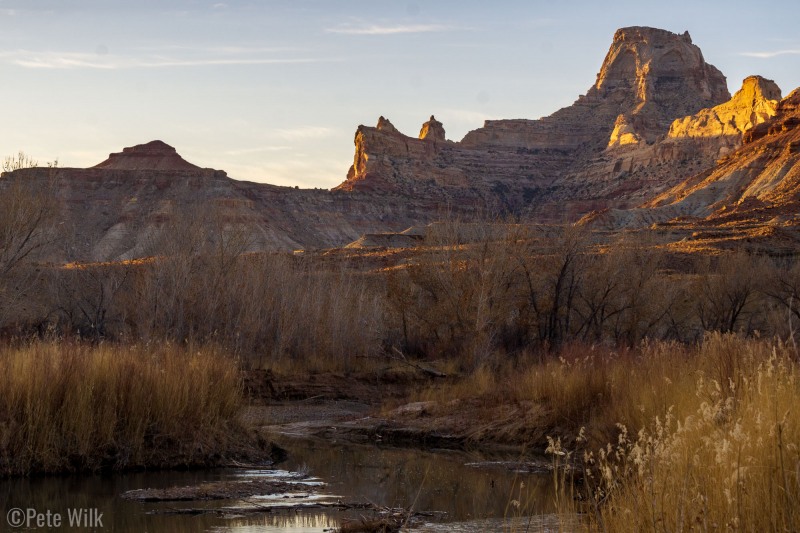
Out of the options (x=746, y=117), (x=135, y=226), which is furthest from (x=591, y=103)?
(x=135, y=226)

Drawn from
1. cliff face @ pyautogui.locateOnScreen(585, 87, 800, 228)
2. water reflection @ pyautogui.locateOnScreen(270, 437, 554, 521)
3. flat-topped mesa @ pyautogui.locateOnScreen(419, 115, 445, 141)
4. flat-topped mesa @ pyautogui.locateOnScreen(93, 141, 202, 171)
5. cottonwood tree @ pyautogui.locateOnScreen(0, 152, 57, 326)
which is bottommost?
→ water reflection @ pyautogui.locateOnScreen(270, 437, 554, 521)

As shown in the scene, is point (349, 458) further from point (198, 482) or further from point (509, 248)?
point (509, 248)

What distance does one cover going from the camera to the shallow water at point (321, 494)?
9.60 meters

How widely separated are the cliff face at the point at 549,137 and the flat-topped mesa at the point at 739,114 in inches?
443

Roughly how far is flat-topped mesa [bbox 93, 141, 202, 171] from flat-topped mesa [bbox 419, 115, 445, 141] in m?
41.9

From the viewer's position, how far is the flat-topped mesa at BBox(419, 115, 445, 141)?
163225 mm

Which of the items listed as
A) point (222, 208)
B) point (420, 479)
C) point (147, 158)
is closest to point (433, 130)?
point (147, 158)

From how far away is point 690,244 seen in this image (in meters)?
53.2

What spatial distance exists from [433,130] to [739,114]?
57.1 metres

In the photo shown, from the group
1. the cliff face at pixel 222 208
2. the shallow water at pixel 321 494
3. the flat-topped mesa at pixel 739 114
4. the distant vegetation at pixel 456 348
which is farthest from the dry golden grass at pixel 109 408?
the flat-topped mesa at pixel 739 114

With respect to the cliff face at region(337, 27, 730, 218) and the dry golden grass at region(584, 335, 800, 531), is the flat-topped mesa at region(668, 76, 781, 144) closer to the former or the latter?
the cliff face at region(337, 27, 730, 218)

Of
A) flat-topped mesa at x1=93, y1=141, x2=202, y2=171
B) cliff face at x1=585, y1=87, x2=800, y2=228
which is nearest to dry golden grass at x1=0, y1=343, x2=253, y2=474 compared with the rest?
cliff face at x1=585, y1=87, x2=800, y2=228

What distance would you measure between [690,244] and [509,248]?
3039cm

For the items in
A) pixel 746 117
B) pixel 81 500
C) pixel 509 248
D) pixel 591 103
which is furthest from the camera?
pixel 591 103
